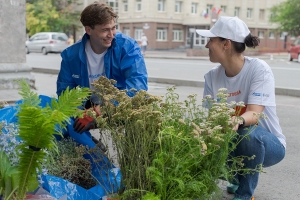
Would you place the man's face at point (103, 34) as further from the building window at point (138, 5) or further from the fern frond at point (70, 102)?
the building window at point (138, 5)

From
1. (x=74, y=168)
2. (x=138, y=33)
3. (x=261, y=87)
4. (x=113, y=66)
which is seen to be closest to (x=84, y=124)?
(x=74, y=168)

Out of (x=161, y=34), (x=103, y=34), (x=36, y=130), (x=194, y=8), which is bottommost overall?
(x=161, y=34)

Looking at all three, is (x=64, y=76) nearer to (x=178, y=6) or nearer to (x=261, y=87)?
(x=261, y=87)

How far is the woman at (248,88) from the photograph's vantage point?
123 inches

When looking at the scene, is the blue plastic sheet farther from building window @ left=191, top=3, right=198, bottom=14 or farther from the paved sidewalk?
building window @ left=191, top=3, right=198, bottom=14

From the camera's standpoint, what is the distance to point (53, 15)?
47375 mm

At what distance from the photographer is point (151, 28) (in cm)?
5234

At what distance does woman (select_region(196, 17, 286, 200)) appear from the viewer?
10.3 feet

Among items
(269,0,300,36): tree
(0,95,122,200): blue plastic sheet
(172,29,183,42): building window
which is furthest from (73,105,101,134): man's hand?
(172,29,183,42): building window

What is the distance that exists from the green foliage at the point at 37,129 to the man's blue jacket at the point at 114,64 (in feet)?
3.95

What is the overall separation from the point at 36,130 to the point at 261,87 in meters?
1.63

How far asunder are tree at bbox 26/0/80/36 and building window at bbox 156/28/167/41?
364 inches

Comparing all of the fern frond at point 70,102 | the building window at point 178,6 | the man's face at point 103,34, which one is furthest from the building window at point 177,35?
the fern frond at point 70,102

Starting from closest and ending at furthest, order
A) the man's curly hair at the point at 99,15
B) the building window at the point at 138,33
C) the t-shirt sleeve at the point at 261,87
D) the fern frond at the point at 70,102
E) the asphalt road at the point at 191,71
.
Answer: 1. the fern frond at the point at 70,102
2. the t-shirt sleeve at the point at 261,87
3. the man's curly hair at the point at 99,15
4. the asphalt road at the point at 191,71
5. the building window at the point at 138,33
